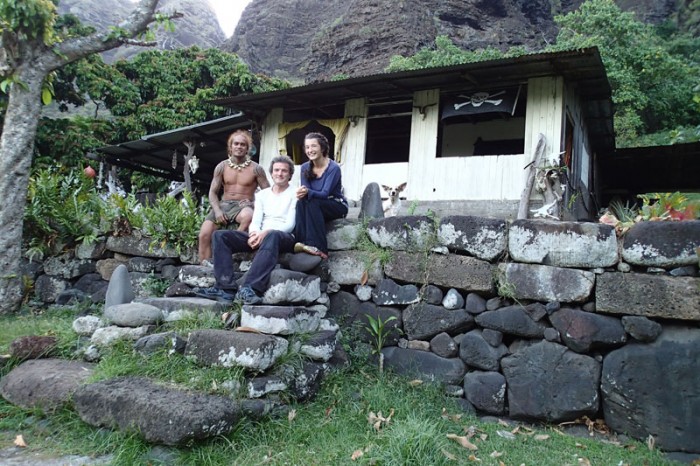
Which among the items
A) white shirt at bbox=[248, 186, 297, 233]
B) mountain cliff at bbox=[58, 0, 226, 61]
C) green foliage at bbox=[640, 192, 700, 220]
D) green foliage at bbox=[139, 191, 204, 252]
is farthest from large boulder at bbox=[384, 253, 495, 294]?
mountain cliff at bbox=[58, 0, 226, 61]

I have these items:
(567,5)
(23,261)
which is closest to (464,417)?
(23,261)

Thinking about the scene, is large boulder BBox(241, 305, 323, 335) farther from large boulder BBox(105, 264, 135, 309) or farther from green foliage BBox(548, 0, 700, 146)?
green foliage BBox(548, 0, 700, 146)

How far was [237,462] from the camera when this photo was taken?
2.84 metres

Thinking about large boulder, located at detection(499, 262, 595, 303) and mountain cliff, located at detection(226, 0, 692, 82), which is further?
mountain cliff, located at detection(226, 0, 692, 82)

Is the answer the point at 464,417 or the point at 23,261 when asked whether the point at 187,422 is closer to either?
the point at 464,417

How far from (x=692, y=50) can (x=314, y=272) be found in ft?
72.7

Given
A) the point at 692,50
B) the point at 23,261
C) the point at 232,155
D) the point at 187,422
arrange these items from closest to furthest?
the point at 187,422 < the point at 232,155 < the point at 23,261 < the point at 692,50

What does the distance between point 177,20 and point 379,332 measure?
5480 cm

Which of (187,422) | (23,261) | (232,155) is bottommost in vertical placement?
(187,422)

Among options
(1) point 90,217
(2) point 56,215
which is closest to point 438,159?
(1) point 90,217

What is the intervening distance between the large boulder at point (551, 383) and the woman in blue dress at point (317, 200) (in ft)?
6.55

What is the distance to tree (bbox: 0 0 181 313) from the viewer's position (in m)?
6.09

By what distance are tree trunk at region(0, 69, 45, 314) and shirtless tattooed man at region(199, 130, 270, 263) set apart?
2918 mm

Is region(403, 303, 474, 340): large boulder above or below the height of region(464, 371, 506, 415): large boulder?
above
